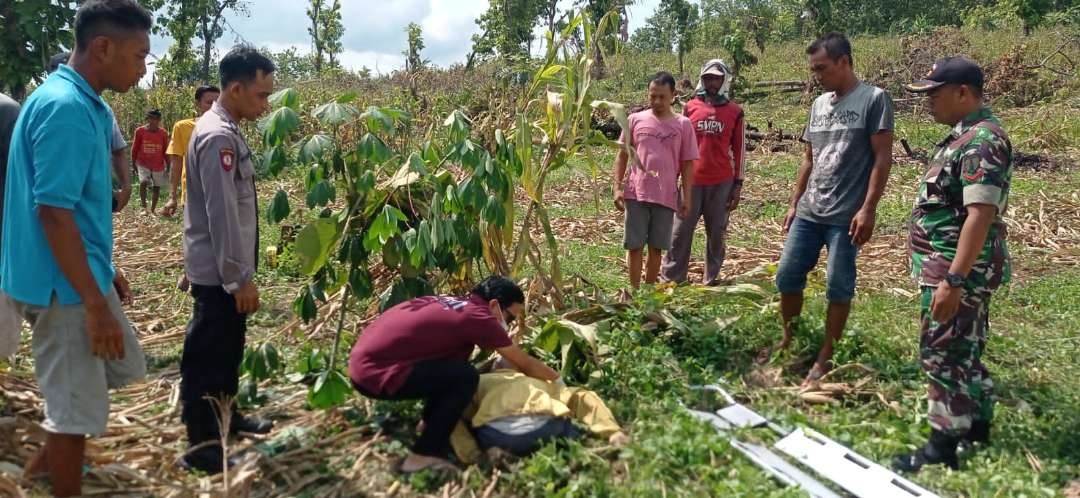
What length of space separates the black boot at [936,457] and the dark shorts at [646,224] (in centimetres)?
269

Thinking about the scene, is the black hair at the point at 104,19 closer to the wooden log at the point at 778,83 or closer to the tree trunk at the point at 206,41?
the wooden log at the point at 778,83

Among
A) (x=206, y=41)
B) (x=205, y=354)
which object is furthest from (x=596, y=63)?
(x=206, y=41)

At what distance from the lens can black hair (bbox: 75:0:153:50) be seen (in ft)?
8.61

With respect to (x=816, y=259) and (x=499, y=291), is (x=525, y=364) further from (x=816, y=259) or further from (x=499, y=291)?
(x=816, y=259)

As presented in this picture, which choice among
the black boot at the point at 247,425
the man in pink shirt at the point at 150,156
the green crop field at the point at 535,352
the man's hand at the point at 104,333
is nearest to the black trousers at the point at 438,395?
the green crop field at the point at 535,352

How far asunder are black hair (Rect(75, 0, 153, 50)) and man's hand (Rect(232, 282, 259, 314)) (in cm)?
104

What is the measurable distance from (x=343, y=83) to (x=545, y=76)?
23.4 metres

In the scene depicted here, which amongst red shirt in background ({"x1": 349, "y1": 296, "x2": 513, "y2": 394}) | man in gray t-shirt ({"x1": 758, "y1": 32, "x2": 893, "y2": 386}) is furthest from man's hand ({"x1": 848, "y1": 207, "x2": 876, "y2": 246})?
red shirt in background ({"x1": 349, "y1": 296, "x2": 513, "y2": 394})

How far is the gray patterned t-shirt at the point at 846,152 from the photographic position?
3.88m

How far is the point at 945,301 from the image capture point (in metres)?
3.03

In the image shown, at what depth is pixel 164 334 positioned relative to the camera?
5.05 m

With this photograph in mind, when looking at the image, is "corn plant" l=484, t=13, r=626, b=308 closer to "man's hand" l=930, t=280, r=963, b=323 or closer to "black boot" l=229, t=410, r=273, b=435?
"black boot" l=229, t=410, r=273, b=435

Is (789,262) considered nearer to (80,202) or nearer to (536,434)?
(536,434)

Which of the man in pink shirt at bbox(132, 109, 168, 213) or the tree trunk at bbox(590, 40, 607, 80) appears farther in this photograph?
the man in pink shirt at bbox(132, 109, 168, 213)
